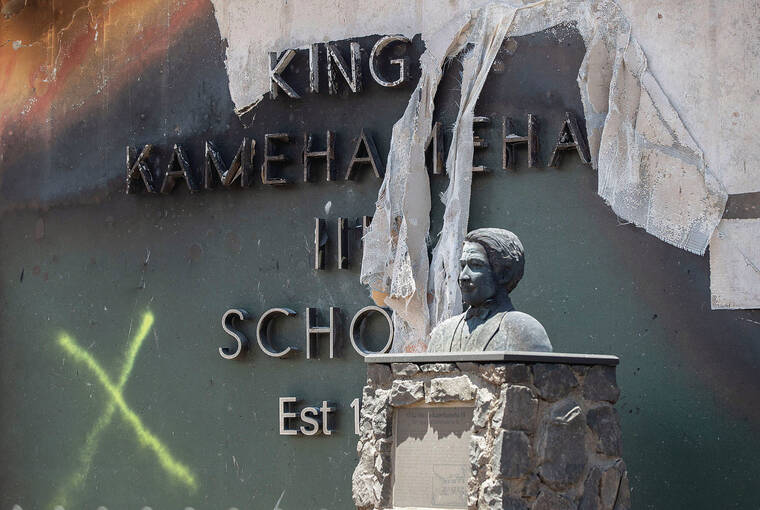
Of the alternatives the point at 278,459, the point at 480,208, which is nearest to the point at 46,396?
the point at 278,459

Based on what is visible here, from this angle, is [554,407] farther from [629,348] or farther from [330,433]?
[330,433]

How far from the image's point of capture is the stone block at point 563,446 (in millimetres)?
6262

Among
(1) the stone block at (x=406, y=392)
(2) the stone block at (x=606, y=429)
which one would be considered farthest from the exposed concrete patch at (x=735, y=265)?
(1) the stone block at (x=406, y=392)

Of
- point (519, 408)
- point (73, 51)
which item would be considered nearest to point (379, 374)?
point (519, 408)

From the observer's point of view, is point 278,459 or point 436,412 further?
point 278,459

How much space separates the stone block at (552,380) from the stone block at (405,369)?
0.57 metres

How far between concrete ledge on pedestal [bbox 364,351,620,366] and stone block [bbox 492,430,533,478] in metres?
0.33

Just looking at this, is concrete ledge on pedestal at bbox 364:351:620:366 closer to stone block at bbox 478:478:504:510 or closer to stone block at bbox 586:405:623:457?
stone block at bbox 586:405:623:457

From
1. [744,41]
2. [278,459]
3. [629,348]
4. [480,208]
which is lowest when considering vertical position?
[278,459]

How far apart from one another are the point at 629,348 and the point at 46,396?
4305 millimetres

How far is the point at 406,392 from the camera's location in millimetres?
6504

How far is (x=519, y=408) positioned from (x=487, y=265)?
0.80 m

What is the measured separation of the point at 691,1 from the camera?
7.79 m

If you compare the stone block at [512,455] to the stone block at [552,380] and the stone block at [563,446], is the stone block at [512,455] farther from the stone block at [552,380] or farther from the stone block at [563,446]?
the stone block at [552,380]
